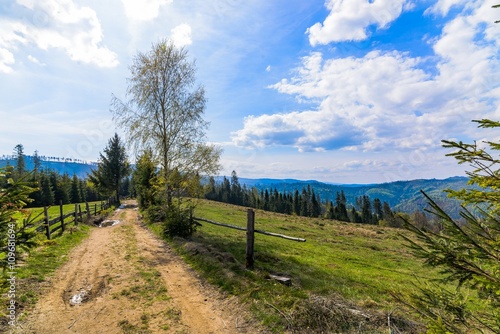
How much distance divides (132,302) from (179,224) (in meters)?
8.03

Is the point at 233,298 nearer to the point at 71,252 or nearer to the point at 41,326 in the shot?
the point at 41,326

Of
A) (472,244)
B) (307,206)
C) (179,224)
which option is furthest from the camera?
(307,206)

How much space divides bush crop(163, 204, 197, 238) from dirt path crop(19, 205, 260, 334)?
3.85 meters

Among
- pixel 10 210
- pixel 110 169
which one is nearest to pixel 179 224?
pixel 10 210

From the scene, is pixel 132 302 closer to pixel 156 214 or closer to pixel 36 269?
pixel 36 269

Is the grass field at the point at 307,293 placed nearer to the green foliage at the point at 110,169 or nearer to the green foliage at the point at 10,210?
the green foliage at the point at 10,210

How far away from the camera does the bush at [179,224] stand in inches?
593

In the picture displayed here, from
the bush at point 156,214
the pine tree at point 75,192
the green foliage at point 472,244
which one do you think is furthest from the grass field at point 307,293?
the pine tree at point 75,192

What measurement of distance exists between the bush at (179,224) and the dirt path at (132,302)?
3846 mm

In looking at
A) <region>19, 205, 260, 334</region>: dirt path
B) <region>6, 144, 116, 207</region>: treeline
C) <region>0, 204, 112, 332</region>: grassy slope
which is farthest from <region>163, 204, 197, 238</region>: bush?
<region>6, 144, 116, 207</region>: treeline

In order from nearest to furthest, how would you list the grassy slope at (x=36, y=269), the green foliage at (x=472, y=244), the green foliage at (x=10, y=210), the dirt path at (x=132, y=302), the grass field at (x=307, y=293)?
1. the green foliage at (x=472, y=244)
2. the green foliage at (x=10, y=210)
3. the grass field at (x=307, y=293)
4. the dirt path at (x=132, y=302)
5. the grassy slope at (x=36, y=269)

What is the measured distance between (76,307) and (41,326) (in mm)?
1021

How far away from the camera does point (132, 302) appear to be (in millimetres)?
7090

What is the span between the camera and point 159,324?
604cm
